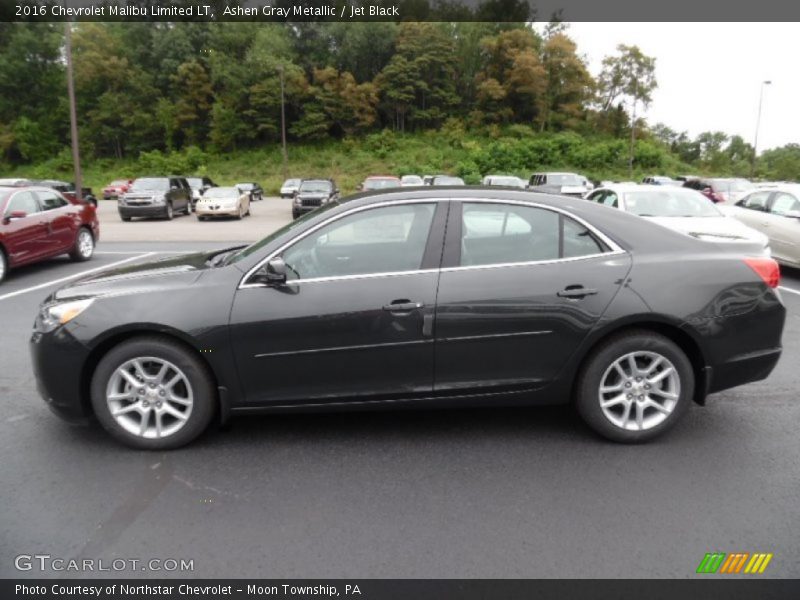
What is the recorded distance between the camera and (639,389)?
3.72 metres

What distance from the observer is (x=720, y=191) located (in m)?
23.7

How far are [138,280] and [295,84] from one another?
Result: 6530cm

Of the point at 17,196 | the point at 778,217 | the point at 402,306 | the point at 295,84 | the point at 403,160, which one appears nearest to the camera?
the point at 402,306

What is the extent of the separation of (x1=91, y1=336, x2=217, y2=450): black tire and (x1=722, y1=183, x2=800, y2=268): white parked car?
9.77 m

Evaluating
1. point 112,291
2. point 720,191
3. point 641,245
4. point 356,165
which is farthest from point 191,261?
point 356,165

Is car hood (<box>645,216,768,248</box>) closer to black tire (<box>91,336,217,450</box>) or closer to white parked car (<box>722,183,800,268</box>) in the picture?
white parked car (<box>722,183,800,268</box>)

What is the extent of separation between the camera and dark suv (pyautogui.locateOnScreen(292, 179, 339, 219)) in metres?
24.3

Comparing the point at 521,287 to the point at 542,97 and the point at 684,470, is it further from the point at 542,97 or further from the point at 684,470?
the point at 542,97

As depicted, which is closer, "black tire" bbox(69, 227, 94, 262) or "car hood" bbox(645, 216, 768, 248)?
"car hood" bbox(645, 216, 768, 248)

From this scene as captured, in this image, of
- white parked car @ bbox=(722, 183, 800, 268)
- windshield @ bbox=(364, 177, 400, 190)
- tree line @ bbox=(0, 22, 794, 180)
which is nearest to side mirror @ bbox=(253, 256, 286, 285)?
white parked car @ bbox=(722, 183, 800, 268)

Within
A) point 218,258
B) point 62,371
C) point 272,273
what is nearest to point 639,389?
point 272,273

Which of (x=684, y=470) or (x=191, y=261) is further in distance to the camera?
(x=191, y=261)

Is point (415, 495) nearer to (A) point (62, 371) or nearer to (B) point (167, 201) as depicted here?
(A) point (62, 371)

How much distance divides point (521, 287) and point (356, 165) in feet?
175
